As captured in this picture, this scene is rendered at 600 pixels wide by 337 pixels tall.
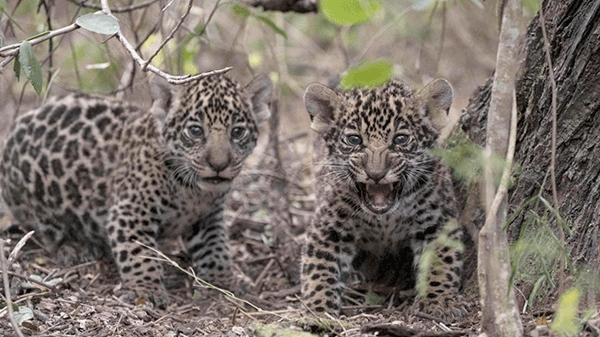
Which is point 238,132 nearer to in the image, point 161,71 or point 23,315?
point 161,71

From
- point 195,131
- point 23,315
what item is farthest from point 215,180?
point 23,315

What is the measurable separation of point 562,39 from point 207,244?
3.77 meters

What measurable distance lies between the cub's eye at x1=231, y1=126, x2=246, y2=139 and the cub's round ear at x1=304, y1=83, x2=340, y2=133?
3.33 feet

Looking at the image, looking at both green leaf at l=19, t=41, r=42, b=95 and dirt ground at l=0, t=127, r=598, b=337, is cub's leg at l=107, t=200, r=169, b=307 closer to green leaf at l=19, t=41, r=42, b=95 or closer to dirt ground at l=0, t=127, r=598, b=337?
dirt ground at l=0, t=127, r=598, b=337

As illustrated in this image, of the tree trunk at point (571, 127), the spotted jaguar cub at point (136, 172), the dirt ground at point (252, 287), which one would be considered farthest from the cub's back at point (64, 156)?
the tree trunk at point (571, 127)

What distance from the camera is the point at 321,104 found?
5.79m

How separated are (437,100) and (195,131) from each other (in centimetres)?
204

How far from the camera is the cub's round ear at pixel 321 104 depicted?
5715mm

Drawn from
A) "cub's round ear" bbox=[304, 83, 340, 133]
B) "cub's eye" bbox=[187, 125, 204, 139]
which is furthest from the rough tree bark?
"cub's eye" bbox=[187, 125, 204, 139]

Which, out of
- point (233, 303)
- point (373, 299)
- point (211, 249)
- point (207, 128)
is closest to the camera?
point (373, 299)

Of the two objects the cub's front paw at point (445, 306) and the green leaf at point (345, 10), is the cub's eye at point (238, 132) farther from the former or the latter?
the cub's front paw at point (445, 306)

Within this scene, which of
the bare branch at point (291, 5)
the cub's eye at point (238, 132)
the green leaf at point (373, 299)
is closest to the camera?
the green leaf at point (373, 299)

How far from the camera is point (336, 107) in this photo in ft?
18.7

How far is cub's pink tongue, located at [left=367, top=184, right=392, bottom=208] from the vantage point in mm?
5461
